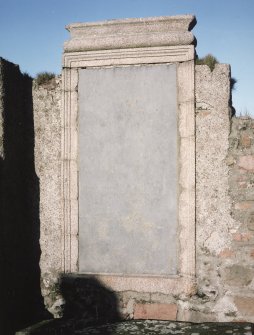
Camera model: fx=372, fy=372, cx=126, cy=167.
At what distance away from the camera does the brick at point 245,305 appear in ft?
11.9

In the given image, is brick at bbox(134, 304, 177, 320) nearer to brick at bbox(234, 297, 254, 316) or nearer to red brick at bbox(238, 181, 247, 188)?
brick at bbox(234, 297, 254, 316)

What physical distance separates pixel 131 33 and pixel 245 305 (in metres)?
3.00

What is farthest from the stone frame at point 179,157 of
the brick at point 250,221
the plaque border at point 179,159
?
the brick at point 250,221

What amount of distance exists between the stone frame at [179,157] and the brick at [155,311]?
152 mm

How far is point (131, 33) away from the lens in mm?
3928

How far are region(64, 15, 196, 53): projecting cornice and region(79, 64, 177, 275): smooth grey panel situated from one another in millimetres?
248

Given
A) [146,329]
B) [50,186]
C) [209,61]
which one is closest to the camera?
[146,329]

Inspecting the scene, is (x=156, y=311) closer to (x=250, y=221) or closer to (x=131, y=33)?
(x=250, y=221)

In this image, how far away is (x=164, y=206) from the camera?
384cm

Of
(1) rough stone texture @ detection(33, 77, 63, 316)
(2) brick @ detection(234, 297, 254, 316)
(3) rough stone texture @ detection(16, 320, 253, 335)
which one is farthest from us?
(1) rough stone texture @ detection(33, 77, 63, 316)

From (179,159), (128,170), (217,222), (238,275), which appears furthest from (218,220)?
(128,170)

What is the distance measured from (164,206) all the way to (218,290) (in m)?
0.98

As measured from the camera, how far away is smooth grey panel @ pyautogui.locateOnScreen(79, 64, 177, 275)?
12.6 ft

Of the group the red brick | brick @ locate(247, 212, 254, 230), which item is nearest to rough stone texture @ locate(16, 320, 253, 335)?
brick @ locate(247, 212, 254, 230)
